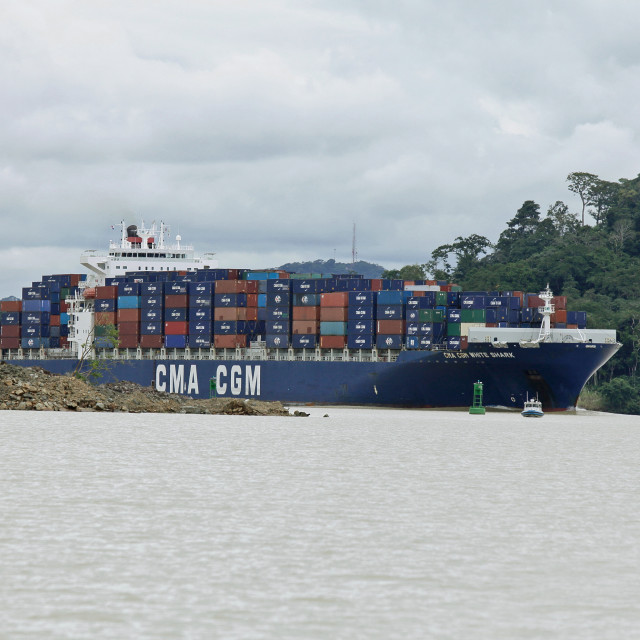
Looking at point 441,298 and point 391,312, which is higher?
point 441,298

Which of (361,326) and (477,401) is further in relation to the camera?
(361,326)

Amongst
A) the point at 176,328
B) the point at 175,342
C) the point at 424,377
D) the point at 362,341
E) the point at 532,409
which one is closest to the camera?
the point at 532,409

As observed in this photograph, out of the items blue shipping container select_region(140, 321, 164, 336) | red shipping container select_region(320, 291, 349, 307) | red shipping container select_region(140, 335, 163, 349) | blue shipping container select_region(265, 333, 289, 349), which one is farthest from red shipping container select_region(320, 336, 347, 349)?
blue shipping container select_region(140, 321, 164, 336)

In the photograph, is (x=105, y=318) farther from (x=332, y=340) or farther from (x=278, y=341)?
(x=332, y=340)

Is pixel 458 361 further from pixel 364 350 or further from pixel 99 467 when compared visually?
pixel 99 467

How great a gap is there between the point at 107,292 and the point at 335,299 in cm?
2230

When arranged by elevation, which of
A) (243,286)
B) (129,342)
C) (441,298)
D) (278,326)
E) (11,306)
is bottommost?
(129,342)

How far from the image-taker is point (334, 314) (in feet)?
239

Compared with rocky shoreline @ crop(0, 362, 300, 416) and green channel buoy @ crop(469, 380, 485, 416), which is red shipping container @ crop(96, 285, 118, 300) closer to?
rocky shoreline @ crop(0, 362, 300, 416)

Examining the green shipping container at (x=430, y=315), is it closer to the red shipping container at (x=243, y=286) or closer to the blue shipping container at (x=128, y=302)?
the red shipping container at (x=243, y=286)

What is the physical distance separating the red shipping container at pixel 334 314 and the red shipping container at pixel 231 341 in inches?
288

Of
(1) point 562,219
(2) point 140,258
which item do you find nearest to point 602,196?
(1) point 562,219

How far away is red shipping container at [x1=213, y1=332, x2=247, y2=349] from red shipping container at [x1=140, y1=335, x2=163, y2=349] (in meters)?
5.97

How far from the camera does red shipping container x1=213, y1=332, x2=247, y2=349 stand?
77.0 m
